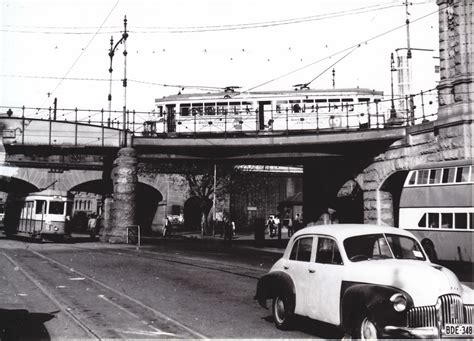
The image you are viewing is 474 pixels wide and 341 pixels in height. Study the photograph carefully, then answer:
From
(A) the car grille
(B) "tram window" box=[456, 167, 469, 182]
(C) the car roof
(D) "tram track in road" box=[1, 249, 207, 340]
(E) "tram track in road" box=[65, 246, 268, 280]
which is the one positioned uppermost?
(B) "tram window" box=[456, 167, 469, 182]

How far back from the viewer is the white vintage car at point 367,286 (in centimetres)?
602

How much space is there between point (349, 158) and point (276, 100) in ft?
20.9

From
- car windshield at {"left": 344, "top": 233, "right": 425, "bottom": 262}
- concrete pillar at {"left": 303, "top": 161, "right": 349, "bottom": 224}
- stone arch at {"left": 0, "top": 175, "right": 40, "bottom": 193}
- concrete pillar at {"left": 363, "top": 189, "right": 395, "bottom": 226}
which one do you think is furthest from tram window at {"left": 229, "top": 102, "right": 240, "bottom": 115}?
car windshield at {"left": 344, "top": 233, "right": 425, "bottom": 262}

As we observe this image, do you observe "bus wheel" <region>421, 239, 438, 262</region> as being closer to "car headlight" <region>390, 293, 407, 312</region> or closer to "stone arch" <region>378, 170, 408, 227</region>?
"stone arch" <region>378, 170, 408, 227</region>

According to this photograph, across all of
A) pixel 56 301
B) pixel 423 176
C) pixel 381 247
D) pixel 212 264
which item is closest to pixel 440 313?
pixel 381 247

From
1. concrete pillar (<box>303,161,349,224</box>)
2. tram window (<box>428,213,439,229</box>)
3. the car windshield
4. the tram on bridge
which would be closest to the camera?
the car windshield

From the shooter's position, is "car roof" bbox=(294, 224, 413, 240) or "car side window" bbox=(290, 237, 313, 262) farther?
"car side window" bbox=(290, 237, 313, 262)

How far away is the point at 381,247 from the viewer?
23.5 ft

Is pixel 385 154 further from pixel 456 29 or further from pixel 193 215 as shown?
pixel 193 215

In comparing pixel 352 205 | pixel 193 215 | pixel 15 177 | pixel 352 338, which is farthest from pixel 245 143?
pixel 193 215

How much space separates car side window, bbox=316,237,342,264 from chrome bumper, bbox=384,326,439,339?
136cm

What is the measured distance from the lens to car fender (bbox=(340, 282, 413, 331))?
6039 mm

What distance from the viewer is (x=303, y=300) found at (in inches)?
306

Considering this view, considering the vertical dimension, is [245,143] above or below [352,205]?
above
